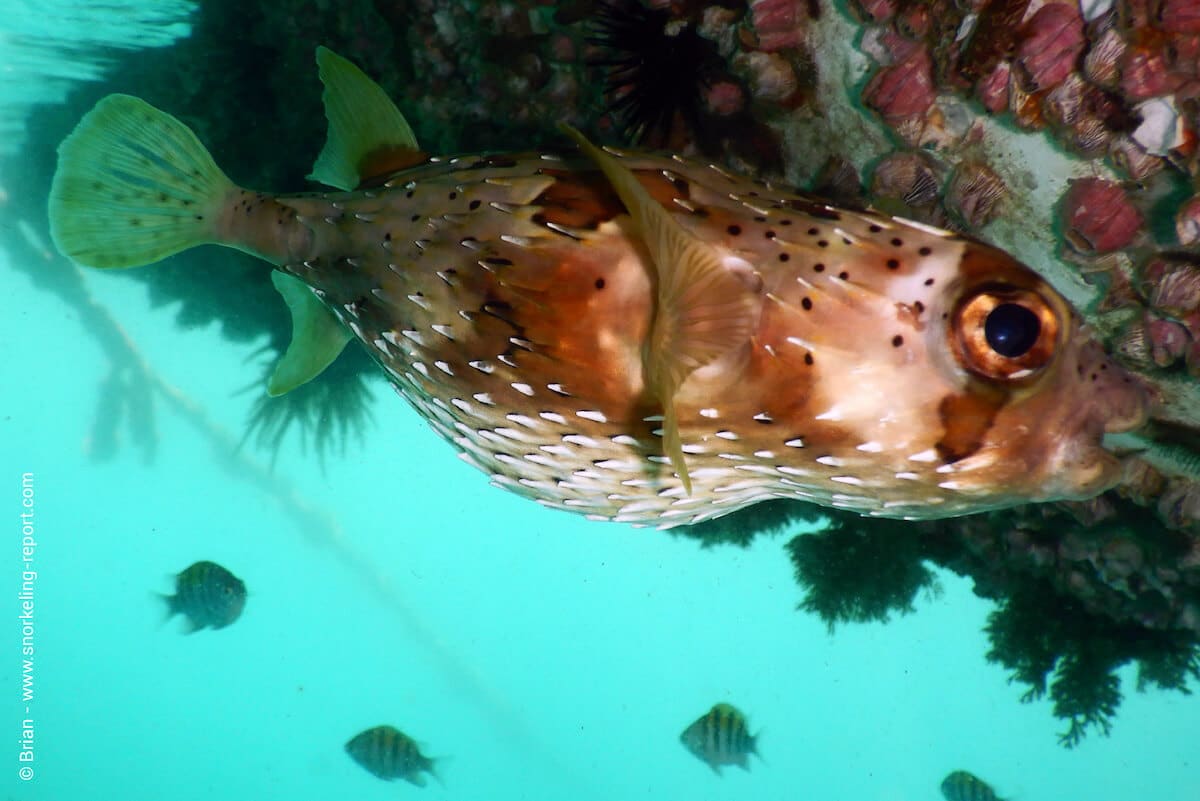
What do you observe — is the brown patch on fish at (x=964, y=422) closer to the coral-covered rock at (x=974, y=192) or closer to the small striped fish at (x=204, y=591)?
the coral-covered rock at (x=974, y=192)

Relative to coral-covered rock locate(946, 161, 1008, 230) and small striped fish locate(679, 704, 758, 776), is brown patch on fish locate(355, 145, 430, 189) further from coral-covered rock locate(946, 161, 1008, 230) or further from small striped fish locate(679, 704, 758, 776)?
small striped fish locate(679, 704, 758, 776)

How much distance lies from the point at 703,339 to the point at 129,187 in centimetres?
232

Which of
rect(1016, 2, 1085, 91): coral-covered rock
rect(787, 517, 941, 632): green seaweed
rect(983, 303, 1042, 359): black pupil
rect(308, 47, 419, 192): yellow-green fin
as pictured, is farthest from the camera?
rect(787, 517, 941, 632): green seaweed

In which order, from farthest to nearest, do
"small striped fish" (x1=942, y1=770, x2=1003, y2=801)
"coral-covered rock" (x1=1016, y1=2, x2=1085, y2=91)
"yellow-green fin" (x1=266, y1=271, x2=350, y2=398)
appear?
"small striped fish" (x1=942, y1=770, x2=1003, y2=801)
"yellow-green fin" (x1=266, y1=271, x2=350, y2=398)
"coral-covered rock" (x1=1016, y1=2, x2=1085, y2=91)

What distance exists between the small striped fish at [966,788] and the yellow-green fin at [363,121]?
26.4 feet

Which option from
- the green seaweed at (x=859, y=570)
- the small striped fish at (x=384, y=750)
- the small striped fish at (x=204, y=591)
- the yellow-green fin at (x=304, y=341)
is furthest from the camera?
the small striped fish at (x=384, y=750)

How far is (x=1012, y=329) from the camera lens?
1248 mm

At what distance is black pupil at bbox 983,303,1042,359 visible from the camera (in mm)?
1241

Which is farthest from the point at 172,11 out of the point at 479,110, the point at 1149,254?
the point at 1149,254

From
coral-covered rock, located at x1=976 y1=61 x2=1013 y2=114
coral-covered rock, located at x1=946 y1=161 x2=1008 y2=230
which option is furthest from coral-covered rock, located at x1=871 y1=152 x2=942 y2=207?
coral-covered rock, located at x1=976 y1=61 x2=1013 y2=114

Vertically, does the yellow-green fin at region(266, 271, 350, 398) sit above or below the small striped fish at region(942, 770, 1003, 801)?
below

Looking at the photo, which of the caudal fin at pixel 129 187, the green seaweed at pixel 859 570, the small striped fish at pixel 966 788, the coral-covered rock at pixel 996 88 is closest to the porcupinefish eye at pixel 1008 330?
the coral-covered rock at pixel 996 88

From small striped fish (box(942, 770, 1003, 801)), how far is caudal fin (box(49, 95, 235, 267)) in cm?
832

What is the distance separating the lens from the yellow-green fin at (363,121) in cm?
233
